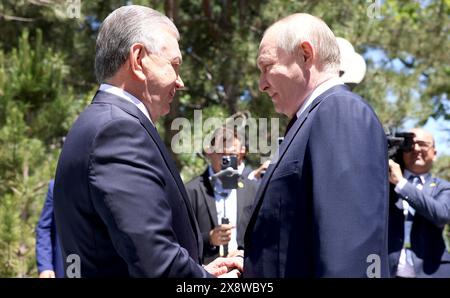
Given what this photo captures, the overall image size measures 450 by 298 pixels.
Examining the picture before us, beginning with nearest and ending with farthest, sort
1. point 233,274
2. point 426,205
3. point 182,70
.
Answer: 1. point 233,274
2. point 426,205
3. point 182,70

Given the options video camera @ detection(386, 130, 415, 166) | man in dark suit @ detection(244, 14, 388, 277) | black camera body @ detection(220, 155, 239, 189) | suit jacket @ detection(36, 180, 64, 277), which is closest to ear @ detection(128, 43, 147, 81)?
man in dark suit @ detection(244, 14, 388, 277)

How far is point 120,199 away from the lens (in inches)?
71.0

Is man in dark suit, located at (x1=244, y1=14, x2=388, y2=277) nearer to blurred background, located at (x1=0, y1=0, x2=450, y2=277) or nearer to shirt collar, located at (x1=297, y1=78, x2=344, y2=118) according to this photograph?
shirt collar, located at (x1=297, y1=78, x2=344, y2=118)

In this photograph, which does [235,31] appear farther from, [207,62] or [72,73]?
[72,73]

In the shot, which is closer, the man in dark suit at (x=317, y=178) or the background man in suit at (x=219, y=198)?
the man in dark suit at (x=317, y=178)

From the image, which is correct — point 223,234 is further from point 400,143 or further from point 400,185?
point 400,143

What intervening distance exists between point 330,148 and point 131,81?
0.62m

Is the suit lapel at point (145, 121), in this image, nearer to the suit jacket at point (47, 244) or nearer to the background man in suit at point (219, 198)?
the background man in suit at point (219, 198)

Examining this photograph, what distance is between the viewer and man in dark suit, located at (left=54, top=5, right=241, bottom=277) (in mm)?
1814

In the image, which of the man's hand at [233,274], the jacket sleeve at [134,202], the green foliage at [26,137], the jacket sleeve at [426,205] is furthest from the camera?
the green foliage at [26,137]

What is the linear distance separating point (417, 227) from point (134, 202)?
2.93 meters

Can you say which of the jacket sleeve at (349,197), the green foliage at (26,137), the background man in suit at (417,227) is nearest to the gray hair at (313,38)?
the jacket sleeve at (349,197)

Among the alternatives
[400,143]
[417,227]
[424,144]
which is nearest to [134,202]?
[400,143]

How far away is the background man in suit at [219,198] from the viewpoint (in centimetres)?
443
